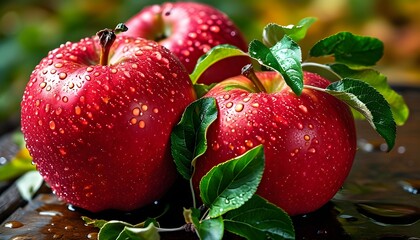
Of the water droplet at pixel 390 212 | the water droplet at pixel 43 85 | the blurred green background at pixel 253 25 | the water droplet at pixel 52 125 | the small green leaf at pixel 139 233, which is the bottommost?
the blurred green background at pixel 253 25

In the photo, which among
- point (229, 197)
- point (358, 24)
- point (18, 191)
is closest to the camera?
point (229, 197)

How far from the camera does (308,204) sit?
777mm

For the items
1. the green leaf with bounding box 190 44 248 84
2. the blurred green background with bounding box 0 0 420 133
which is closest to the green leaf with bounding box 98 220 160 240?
the green leaf with bounding box 190 44 248 84

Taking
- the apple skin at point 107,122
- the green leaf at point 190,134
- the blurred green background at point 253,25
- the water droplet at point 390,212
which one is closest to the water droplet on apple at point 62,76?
the apple skin at point 107,122

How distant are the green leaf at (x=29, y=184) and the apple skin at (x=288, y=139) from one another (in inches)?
10.3

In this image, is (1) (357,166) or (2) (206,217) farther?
(1) (357,166)

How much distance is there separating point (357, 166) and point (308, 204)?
0.83ft

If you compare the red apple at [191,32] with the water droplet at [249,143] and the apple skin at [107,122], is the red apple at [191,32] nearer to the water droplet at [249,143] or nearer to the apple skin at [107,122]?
the apple skin at [107,122]

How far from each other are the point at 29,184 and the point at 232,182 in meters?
0.36

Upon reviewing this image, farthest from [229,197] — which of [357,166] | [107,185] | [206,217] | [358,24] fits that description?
[358,24]

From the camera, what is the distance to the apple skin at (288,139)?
2.41ft

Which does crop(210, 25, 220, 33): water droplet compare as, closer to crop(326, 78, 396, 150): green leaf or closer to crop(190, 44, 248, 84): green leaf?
crop(190, 44, 248, 84): green leaf

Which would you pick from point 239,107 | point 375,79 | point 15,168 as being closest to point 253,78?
point 239,107

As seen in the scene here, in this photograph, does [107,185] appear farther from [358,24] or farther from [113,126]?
[358,24]
